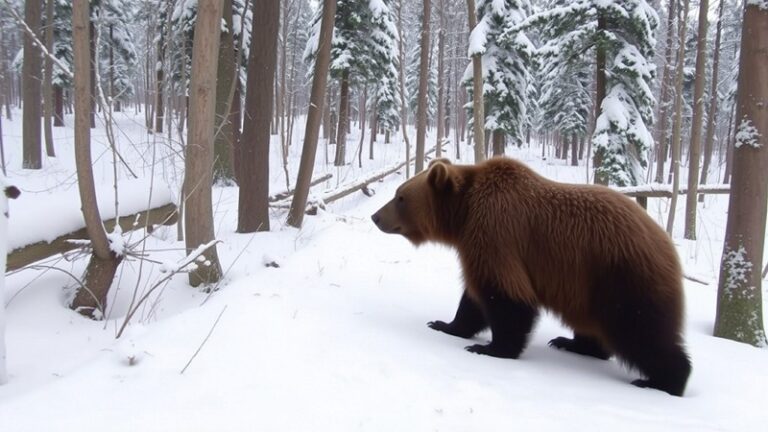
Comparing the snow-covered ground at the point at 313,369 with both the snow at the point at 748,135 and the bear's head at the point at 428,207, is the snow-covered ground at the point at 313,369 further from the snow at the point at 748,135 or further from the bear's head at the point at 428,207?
the snow at the point at 748,135

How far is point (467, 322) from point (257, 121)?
5635 millimetres

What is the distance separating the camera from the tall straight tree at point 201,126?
193 inches

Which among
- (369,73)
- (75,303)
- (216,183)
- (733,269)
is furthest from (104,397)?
(369,73)

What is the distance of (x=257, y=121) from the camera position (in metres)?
8.11

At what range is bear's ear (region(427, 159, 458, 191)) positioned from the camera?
12.6 ft

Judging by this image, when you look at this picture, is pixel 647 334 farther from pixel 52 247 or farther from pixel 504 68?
pixel 504 68

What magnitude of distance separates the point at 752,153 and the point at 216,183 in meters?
12.7

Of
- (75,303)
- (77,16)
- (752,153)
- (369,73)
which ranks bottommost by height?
(75,303)

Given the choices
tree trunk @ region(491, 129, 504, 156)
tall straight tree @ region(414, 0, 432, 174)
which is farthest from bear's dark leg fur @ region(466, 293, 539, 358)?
tree trunk @ region(491, 129, 504, 156)

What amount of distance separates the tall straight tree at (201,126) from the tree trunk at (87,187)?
84cm

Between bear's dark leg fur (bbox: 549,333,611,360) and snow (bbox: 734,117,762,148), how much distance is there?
2.61 metres

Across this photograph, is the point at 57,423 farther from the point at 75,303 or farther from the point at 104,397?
the point at 75,303

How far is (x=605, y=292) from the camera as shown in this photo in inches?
127

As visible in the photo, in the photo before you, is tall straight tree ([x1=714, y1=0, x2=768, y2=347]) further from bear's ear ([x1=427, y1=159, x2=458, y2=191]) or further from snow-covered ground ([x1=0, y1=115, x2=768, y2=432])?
bear's ear ([x1=427, y1=159, x2=458, y2=191])
